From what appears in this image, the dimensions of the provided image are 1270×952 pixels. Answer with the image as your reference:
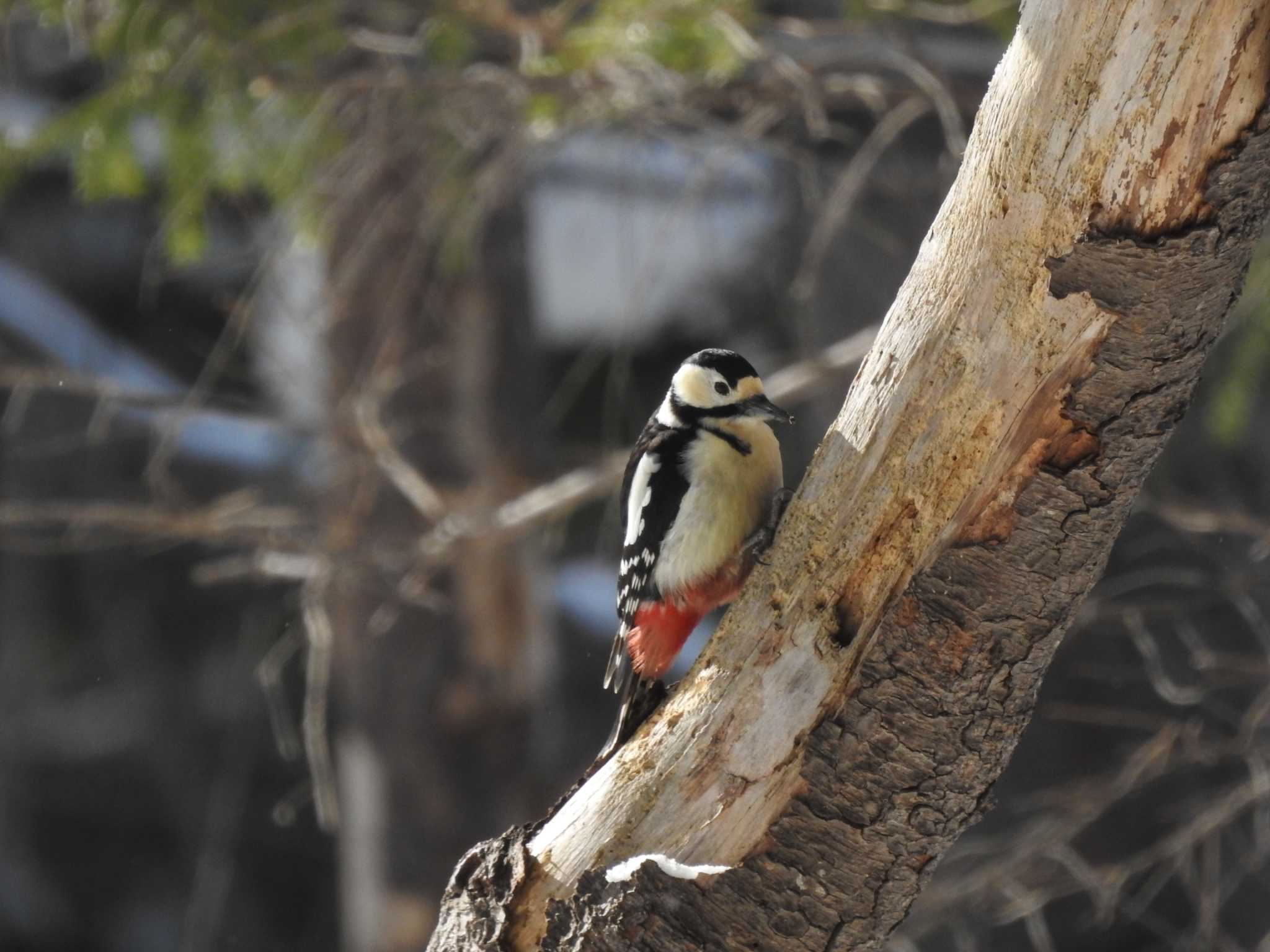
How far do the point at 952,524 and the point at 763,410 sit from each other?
644 millimetres

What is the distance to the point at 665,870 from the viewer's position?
1.38 m

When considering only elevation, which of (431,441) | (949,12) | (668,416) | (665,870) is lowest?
(431,441)

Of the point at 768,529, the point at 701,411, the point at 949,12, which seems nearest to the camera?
the point at 768,529

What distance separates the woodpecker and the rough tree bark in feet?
1.40

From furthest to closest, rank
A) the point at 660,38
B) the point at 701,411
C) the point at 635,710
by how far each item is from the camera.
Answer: the point at 660,38, the point at 701,411, the point at 635,710

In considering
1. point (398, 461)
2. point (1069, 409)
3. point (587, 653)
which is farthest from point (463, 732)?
point (1069, 409)

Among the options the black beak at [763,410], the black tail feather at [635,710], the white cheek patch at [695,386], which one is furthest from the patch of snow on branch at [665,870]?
the white cheek patch at [695,386]

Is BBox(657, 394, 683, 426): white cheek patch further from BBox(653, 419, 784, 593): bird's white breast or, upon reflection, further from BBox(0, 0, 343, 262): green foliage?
BBox(0, 0, 343, 262): green foliage

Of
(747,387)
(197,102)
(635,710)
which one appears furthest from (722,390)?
(197,102)

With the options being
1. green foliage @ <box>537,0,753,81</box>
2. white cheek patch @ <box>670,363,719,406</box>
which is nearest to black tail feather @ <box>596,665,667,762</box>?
white cheek patch @ <box>670,363,719,406</box>

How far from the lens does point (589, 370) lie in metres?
2.90

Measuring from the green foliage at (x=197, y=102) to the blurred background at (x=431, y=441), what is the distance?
12mm

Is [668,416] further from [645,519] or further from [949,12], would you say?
[949,12]

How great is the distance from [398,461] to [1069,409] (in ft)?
7.68
